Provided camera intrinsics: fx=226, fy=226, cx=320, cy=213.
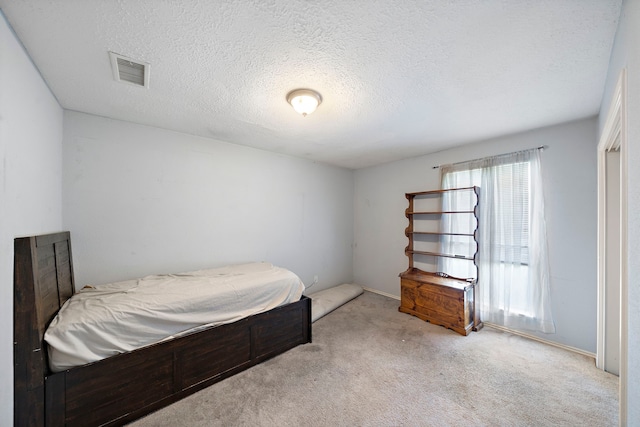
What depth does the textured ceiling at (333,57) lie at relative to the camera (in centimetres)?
109

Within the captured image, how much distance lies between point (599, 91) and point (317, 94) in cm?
220

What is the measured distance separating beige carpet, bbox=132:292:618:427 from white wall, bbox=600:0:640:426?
3.23 ft

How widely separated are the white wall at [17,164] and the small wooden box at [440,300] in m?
3.48

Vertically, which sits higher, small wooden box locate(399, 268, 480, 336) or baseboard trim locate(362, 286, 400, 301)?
small wooden box locate(399, 268, 480, 336)

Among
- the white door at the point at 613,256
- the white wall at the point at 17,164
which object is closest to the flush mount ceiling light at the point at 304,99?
the white wall at the point at 17,164

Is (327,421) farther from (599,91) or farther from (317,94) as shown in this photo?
(599,91)

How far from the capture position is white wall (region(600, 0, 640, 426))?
86cm

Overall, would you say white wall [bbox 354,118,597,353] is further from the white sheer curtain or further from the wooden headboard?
the wooden headboard

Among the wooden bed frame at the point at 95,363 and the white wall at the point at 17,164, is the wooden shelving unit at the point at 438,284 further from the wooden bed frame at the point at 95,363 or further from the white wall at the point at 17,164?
the white wall at the point at 17,164

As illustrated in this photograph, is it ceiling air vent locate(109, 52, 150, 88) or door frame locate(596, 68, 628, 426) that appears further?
ceiling air vent locate(109, 52, 150, 88)

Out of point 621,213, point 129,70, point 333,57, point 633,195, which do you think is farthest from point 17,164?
point 621,213

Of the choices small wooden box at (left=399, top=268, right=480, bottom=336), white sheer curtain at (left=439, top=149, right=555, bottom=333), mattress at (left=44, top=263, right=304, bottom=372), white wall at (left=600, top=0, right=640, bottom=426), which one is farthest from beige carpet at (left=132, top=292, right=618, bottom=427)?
white wall at (left=600, top=0, right=640, bottom=426)

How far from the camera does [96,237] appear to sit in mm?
2172

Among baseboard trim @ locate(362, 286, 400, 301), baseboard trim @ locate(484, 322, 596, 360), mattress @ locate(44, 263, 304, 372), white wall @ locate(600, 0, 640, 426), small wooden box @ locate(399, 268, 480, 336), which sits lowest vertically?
baseboard trim @ locate(362, 286, 400, 301)
